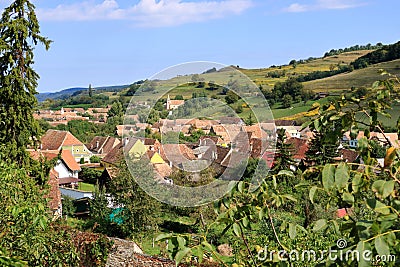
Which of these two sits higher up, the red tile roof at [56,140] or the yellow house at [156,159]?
the yellow house at [156,159]

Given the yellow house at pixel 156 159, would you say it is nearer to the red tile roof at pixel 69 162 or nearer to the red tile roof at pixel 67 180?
the red tile roof at pixel 67 180

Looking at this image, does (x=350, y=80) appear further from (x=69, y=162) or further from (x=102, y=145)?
(x=69, y=162)

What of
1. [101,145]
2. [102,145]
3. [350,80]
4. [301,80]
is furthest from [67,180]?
[301,80]

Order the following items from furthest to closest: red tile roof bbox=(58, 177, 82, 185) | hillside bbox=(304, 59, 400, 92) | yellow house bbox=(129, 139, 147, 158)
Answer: hillside bbox=(304, 59, 400, 92) → red tile roof bbox=(58, 177, 82, 185) → yellow house bbox=(129, 139, 147, 158)

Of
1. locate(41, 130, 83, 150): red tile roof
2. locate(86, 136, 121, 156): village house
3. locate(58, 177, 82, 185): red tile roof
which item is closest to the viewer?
locate(58, 177, 82, 185): red tile roof

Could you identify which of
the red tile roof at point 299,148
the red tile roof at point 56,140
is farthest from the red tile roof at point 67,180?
the red tile roof at point 299,148

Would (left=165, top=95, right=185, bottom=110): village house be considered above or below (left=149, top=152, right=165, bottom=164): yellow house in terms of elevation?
above

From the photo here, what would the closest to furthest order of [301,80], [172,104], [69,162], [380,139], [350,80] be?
[380,139]
[172,104]
[69,162]
[350,80]
[301,80]

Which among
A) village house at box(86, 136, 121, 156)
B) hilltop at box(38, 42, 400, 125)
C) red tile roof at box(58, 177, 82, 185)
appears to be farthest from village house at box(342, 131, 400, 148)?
village house at box(86, 136, 121, 156)

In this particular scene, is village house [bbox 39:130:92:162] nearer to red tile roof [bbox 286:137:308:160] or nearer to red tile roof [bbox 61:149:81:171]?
red tile roof [bbox 61:149:81:171]
